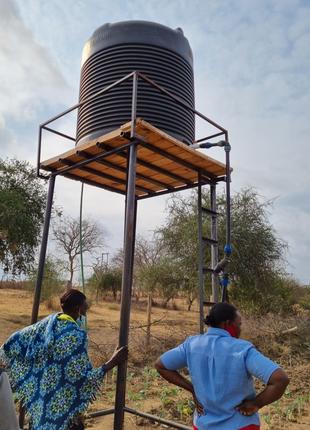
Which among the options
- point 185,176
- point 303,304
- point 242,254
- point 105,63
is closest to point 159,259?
point 242,254

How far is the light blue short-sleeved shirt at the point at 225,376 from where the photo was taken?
2.28m

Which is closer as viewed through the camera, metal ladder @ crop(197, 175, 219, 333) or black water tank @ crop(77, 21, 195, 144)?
black water tank @ crop(77, 21, 195, 144)

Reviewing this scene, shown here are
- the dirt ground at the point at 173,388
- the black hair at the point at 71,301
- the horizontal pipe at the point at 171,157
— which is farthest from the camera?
the dirt ground at the point at 173,388

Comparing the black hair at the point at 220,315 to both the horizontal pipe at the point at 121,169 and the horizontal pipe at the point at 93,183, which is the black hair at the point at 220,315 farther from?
the horizontal pipe at the point at 93,183

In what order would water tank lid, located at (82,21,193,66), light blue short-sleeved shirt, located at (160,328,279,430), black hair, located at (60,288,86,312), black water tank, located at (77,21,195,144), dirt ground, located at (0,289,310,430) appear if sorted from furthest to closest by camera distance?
dirt ground, located at (0,289,310,430)
water tank lid, located at (82,21,193,66)
black water tank, located at (77,21,195,144)
black hair, located at (60,288,86,312)
light blue short-sleeved shirt, located at (160,328,279,430)

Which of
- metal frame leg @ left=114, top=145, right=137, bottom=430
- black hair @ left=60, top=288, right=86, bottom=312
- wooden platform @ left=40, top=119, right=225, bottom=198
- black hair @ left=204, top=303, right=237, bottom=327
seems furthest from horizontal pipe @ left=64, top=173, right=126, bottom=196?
black hair @ left=204, top=303, right=237, bottom=327

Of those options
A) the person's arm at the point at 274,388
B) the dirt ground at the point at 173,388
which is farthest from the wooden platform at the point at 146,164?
the dirt ground at the point at 173,388

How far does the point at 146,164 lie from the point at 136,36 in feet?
5.27

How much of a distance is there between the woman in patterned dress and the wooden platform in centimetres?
207

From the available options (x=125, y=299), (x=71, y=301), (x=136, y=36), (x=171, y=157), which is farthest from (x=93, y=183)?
(x=71, y=301)

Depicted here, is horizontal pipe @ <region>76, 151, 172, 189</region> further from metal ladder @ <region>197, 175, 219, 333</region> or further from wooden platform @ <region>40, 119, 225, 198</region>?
metal ladder @ <region>197, 175, 219, 333</region>

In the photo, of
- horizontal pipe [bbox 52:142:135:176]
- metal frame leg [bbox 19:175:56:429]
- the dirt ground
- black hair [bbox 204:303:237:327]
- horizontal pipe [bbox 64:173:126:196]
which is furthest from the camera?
the dirt ground

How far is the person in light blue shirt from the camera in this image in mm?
2209

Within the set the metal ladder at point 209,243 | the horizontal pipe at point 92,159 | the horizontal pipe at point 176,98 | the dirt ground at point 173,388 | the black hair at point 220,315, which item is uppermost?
the horizontal pipe at point 176,98
